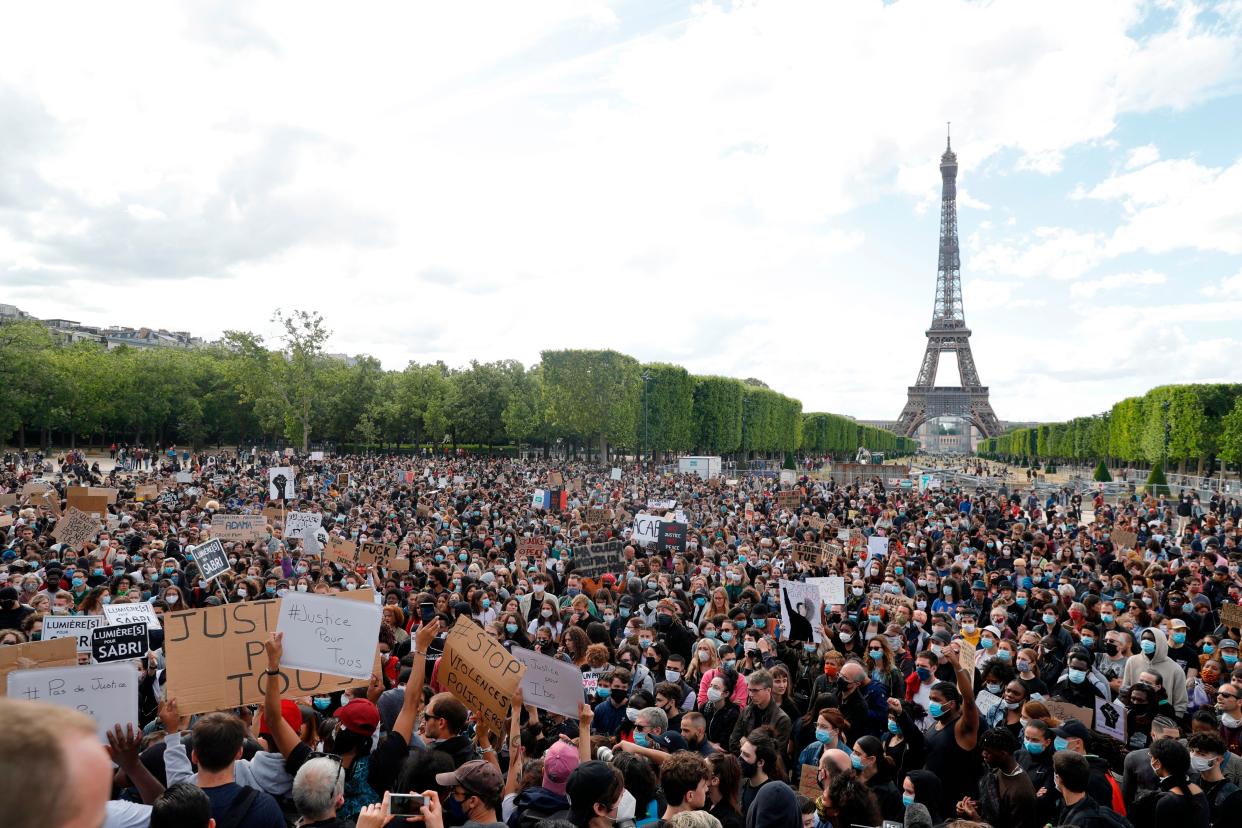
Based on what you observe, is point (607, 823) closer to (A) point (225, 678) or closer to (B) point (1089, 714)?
(A) point (225, 678)

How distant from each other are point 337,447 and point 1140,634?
8504cm

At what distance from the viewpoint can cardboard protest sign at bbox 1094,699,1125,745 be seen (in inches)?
248

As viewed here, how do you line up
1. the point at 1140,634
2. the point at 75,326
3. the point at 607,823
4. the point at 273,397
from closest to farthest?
the point at 607,823, the point at 1140,634, the point at 273,397, the point at 75,326

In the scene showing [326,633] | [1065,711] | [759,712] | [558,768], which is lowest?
[759,712]

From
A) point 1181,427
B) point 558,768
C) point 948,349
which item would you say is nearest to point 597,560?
point 558,768

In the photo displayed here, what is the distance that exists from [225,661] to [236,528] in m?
11.5

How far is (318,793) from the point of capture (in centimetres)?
365

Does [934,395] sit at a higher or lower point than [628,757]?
higher

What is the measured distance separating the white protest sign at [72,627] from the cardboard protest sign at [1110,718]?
8.33 m

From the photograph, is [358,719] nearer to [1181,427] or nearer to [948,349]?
[1181,427]

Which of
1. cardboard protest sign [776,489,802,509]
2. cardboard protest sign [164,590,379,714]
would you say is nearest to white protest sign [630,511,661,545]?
cardboard protest sign [164,590,379,714]

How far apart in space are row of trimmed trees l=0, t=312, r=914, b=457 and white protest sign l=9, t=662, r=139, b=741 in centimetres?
5045

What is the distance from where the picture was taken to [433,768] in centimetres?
404

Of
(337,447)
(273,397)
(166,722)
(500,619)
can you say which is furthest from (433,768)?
(337,447)
